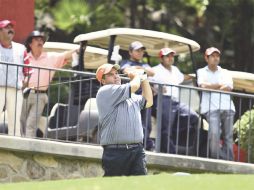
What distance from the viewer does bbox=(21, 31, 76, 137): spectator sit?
16.7 metres

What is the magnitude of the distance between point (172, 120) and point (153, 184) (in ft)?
15.5

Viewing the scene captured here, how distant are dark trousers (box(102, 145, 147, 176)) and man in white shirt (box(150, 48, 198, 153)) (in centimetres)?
291

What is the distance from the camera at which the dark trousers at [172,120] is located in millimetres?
17125

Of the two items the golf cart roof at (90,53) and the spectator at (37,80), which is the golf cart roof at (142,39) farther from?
the spectator at (37,80)

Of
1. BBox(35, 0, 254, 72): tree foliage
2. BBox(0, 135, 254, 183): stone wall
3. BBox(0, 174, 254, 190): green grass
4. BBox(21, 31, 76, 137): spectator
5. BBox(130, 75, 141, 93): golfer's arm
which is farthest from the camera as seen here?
BBox(35, 0, 254, 72): tree foliage

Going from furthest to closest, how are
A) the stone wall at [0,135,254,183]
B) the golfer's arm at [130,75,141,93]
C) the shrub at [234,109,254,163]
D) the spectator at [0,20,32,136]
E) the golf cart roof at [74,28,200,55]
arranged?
1. the golf cart roof at [74,28,200,55]
2. the shrub at [234,109,254,163]
3. the spectator at [0,20,32,136]
4. the stone wall at [0,135,254,183]
5. the golfer's arm at [130,75,141,93]

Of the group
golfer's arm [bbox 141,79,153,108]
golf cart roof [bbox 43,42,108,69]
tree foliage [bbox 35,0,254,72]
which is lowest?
golfer's arm [bbox 141,79,153,108]

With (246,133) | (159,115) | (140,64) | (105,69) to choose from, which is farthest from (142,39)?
(105,69)

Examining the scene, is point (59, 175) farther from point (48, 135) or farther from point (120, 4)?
point (120, 4)

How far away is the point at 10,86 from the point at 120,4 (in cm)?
1136

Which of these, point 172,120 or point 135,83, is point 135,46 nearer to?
point 172,120

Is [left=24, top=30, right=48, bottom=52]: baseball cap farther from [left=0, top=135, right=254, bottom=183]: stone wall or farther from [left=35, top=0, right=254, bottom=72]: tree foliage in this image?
[left=35, top=0, right=254, bottom=72]: tree foliage

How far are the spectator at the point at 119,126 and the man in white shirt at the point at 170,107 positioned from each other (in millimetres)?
2855

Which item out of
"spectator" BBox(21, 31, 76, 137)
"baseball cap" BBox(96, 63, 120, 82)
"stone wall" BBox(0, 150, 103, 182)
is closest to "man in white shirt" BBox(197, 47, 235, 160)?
"stone wall" BBox(0, 150, 103, 182)
